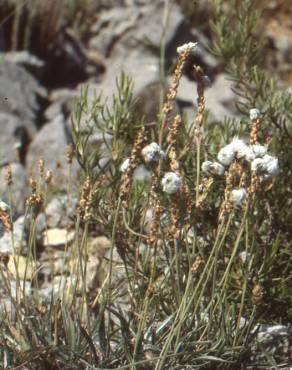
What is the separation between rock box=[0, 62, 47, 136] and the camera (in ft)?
18.5

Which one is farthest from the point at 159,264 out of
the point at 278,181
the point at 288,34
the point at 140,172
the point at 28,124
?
the point at 288,34

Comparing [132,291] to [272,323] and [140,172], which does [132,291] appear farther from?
[140,172]

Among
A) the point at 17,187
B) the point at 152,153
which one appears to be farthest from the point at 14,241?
the point at 152,153

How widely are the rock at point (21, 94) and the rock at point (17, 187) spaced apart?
1.98 ft

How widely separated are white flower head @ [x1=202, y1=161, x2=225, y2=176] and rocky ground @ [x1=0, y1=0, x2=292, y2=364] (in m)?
1.65

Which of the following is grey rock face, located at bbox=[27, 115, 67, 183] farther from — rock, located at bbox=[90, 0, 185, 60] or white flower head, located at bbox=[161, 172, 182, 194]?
white flower head, located at bbox=[161, 172, 182, 194]

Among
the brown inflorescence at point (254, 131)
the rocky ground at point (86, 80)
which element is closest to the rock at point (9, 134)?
the rocky ground at point (86, 80)

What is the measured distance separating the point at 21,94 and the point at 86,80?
72 centimetres

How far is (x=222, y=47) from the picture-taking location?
3596 millimetres

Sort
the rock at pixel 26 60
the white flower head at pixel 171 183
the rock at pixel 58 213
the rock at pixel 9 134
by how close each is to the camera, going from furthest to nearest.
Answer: the rock at pixel 26 60 → the rock at pixel 9 134 → the rock at pixel 58 213 → the white flower head at pixel 171 183

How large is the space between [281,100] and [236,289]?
1013 millimetres

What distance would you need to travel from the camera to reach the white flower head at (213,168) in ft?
8.27

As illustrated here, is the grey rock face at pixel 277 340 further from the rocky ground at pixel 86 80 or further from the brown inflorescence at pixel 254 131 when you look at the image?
the rocky ground at pixel 86 80

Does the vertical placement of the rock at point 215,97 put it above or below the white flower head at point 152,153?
above
